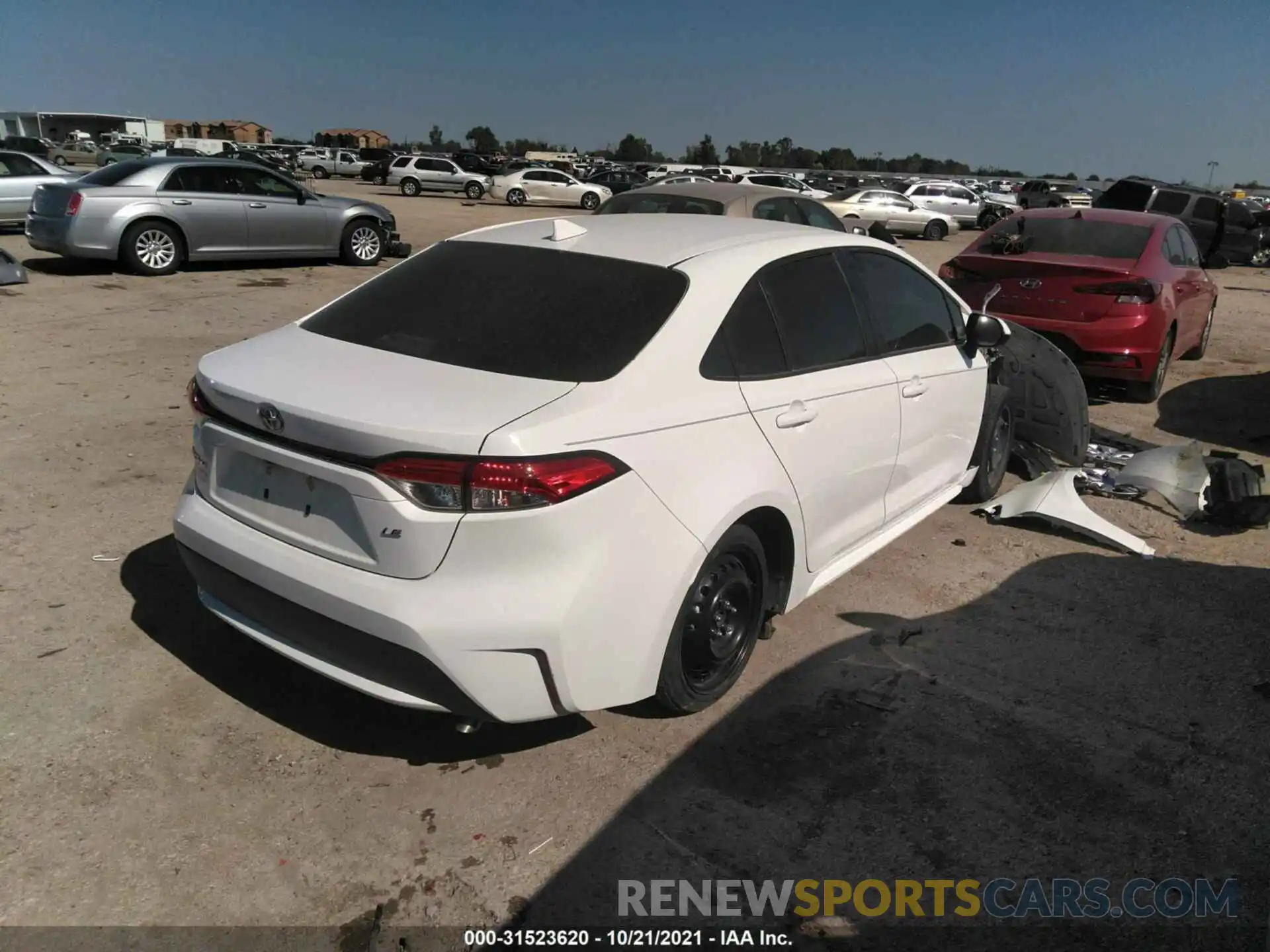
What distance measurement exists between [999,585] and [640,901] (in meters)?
2.77

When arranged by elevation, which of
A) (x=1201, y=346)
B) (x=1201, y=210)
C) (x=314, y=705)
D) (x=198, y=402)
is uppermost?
(x=1201, y=210)

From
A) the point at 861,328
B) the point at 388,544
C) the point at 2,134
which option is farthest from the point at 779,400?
the point at 2,134

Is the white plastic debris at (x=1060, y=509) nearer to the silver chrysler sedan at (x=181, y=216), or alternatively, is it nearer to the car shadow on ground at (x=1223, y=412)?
the car shadow on ground at (x=1223, y=412)

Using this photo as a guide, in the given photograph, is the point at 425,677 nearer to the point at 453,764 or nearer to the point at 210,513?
the point at 453,764

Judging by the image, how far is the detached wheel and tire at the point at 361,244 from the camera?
14367 mm

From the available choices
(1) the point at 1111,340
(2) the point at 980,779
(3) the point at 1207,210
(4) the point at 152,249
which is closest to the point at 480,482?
(2) the point at 980,779

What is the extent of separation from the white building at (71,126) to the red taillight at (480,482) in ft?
265

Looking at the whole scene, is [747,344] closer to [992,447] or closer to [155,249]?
[992,447]

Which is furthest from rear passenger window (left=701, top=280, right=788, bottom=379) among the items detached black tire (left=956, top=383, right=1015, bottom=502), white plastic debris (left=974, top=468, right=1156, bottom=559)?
white plastic debris (left=974, top=468, right=1156, bottom=559)

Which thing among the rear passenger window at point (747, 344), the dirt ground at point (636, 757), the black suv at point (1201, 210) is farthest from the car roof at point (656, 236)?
the black suv at point (1201, 210)

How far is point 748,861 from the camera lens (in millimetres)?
2709

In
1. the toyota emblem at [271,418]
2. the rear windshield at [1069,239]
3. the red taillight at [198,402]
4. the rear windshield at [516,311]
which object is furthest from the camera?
the rear windshield at [1069,239]

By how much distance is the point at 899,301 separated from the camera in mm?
4410

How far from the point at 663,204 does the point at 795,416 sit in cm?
711
